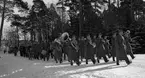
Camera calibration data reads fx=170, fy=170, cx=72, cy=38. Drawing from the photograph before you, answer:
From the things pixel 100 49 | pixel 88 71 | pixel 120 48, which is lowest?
pixel 88 71

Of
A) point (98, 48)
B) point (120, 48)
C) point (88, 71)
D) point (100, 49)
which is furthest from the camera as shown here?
point (98, 48)

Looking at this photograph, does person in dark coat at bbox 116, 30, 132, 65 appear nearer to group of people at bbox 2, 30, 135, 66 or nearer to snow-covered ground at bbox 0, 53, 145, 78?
group of people at bbox 2, 30, 135, 66

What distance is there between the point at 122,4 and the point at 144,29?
33.3 ft

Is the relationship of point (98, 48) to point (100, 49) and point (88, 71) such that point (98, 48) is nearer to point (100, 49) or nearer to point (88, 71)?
point (100, 49)

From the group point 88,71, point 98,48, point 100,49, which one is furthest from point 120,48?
point 88,71

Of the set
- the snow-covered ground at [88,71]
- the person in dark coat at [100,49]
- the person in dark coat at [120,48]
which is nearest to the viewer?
the snow-covered ground at [88,71]

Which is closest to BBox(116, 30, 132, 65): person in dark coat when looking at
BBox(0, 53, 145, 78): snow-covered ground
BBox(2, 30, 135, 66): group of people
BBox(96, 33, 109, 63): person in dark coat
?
BBox(2, 30, 135, 66): group of people

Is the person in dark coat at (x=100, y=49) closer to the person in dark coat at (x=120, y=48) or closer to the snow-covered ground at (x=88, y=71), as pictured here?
the snow-covered ground at (x=88, y=71)

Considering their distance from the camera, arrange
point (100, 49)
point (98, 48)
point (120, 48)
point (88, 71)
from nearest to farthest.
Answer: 1. point (88, 71)
2. point (120, 48)
3. point (100, 49)
4. point (98, 48)

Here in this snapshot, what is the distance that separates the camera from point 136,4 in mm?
29672

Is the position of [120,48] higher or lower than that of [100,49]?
higher

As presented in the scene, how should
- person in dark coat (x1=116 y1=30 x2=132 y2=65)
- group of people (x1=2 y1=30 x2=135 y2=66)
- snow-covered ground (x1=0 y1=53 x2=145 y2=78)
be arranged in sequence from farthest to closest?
group of people (x1=2 y1=30 x2=135 y2=66), person in dark coat (x1=116 y1=30 x2=132 y2=65), snow-covered ground (x1=0 y1=53 x2=145 y2=78)

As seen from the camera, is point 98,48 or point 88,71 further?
point 98,48

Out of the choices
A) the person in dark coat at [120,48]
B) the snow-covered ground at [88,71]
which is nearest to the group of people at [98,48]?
the person in dark coat at [120,48]
